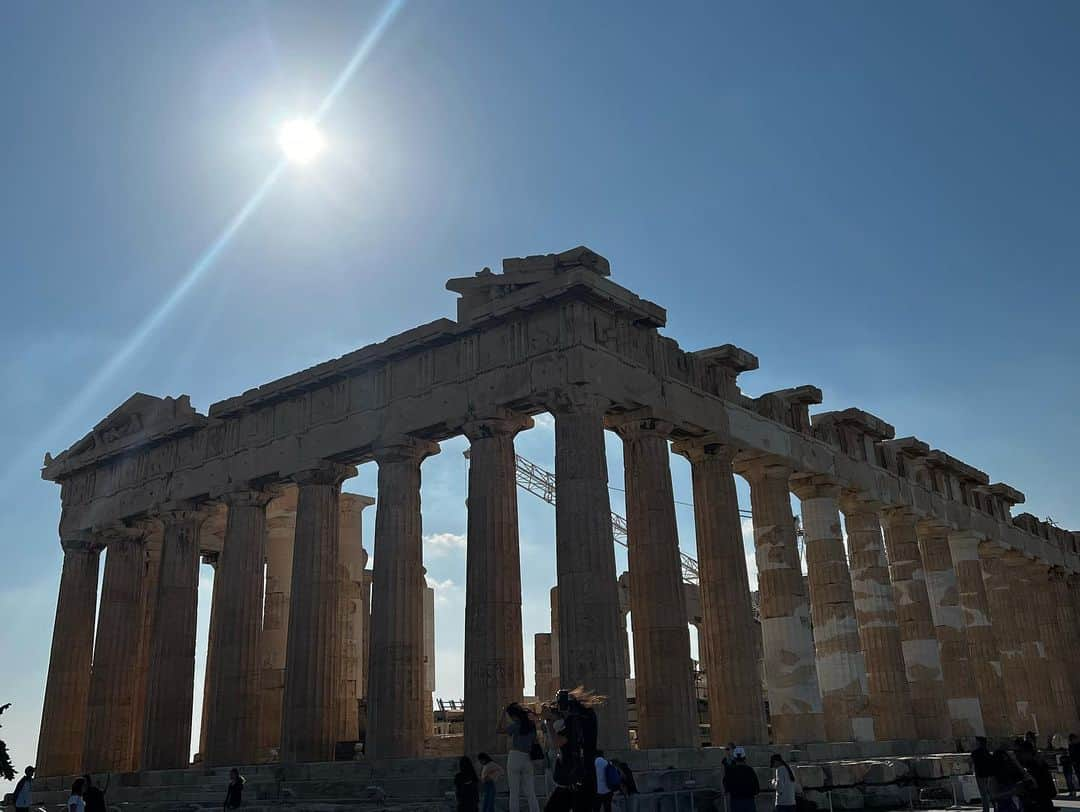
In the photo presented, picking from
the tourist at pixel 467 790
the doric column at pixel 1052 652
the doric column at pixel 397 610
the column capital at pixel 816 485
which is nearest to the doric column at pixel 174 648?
the doric column at pixel 397 610

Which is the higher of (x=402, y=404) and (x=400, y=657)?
(x=402, y=404)

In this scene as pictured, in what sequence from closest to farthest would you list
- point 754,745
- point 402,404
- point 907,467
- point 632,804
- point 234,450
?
point 632,804 < point 754,745 < point 402,404 < point 234,450 < point 907,467

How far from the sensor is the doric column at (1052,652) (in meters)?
41.3

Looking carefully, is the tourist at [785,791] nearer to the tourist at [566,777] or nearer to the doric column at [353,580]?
the tourist at [566,777]

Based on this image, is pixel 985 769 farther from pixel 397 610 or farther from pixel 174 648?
pixel 174 648

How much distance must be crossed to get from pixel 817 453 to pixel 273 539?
19669mm

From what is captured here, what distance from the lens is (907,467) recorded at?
119 ft

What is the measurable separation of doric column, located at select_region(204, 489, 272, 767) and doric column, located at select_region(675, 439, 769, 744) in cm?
1268

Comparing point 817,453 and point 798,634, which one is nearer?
point 798,634

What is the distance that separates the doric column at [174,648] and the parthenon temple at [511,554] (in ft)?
0.26

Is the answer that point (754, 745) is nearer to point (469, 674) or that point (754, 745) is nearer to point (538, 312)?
point (469, 674)

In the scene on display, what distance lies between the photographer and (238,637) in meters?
29.2

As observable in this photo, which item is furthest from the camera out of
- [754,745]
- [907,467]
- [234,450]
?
[907,467]

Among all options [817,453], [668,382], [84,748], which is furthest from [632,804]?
[84,748]
